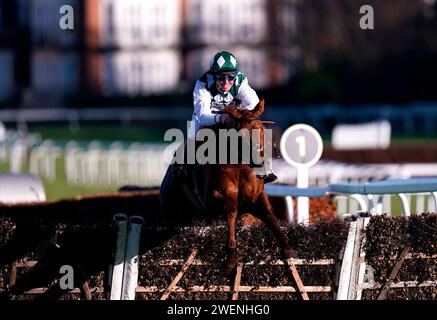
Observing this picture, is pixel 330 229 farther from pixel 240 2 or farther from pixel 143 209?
pixel 240 2

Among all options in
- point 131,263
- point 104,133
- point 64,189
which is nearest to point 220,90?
point 131,263

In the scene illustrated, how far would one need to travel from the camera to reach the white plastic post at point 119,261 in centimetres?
669

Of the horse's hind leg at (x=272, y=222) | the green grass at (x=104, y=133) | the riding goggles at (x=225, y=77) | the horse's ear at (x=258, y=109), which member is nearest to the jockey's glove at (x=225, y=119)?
the horse's ear at (x=258, y=109)

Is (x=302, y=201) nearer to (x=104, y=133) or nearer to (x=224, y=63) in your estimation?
(x=224, y=63)

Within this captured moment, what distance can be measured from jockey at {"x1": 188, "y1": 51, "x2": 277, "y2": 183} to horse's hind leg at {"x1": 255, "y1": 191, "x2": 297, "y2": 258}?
16 centimetres

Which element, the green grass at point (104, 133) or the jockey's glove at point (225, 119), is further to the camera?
the green grass at point (104, 133)

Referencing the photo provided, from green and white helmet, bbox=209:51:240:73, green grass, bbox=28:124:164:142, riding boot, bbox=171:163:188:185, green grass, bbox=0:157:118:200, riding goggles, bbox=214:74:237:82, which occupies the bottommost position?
green grass, bbox=28:124:164:142

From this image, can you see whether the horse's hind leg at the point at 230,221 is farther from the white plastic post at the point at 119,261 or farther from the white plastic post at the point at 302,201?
the white plastic post at the point at 302,201

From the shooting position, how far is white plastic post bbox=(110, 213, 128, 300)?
669 centimetres

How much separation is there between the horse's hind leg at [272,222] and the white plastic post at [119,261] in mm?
734

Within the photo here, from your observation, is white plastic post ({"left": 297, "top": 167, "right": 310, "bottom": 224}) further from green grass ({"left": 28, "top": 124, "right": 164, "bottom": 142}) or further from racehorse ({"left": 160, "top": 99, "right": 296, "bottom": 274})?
green grass ({"left": 28, "top": 124, "right": 164, "bottom": 142})

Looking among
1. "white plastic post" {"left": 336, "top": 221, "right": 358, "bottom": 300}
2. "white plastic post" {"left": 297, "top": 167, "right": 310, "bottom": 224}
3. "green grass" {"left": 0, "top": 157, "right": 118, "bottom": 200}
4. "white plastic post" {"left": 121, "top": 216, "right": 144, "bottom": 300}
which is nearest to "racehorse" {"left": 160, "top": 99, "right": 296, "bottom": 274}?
"white plastic post" {"left": 336, "top": 221, "right": 358, "bottom": 300}

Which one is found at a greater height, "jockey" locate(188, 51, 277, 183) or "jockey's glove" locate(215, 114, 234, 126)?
"jockey" locate(188, 51, 277, 183)

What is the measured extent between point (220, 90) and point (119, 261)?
49.2 inches
